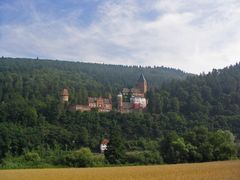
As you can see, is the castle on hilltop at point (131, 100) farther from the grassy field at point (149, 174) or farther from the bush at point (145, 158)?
the grassy field at point (149, 174)

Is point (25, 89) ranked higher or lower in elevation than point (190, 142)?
higher

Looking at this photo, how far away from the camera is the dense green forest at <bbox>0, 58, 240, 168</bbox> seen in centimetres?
5478

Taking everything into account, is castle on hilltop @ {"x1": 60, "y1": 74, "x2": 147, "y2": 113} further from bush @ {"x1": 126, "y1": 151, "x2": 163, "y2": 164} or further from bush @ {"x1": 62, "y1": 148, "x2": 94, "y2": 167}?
bush @ {"x1": 62, "y1": 148, "x2": 94, "y2": 167}

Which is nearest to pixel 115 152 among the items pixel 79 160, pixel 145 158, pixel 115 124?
pixel 145 158

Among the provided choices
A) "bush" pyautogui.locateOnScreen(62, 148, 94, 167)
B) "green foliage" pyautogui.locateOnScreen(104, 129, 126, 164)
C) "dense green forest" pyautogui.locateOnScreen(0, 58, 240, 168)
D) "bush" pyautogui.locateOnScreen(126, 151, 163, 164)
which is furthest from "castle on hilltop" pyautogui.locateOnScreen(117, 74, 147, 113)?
"bush" pyautogui.locateOnScreen(62, 148, 94, 167)

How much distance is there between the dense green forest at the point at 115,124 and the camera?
54781mm

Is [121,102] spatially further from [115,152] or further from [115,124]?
[115,152]

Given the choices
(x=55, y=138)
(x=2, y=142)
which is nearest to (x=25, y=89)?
(x=55, y=138)

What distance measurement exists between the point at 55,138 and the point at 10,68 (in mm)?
96979

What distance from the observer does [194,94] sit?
135 m

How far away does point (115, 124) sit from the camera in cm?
10606

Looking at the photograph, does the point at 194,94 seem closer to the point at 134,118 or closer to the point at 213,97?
A: the point at 213,97

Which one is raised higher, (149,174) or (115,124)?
(115,124)

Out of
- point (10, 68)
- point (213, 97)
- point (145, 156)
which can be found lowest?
point (145, 156)
